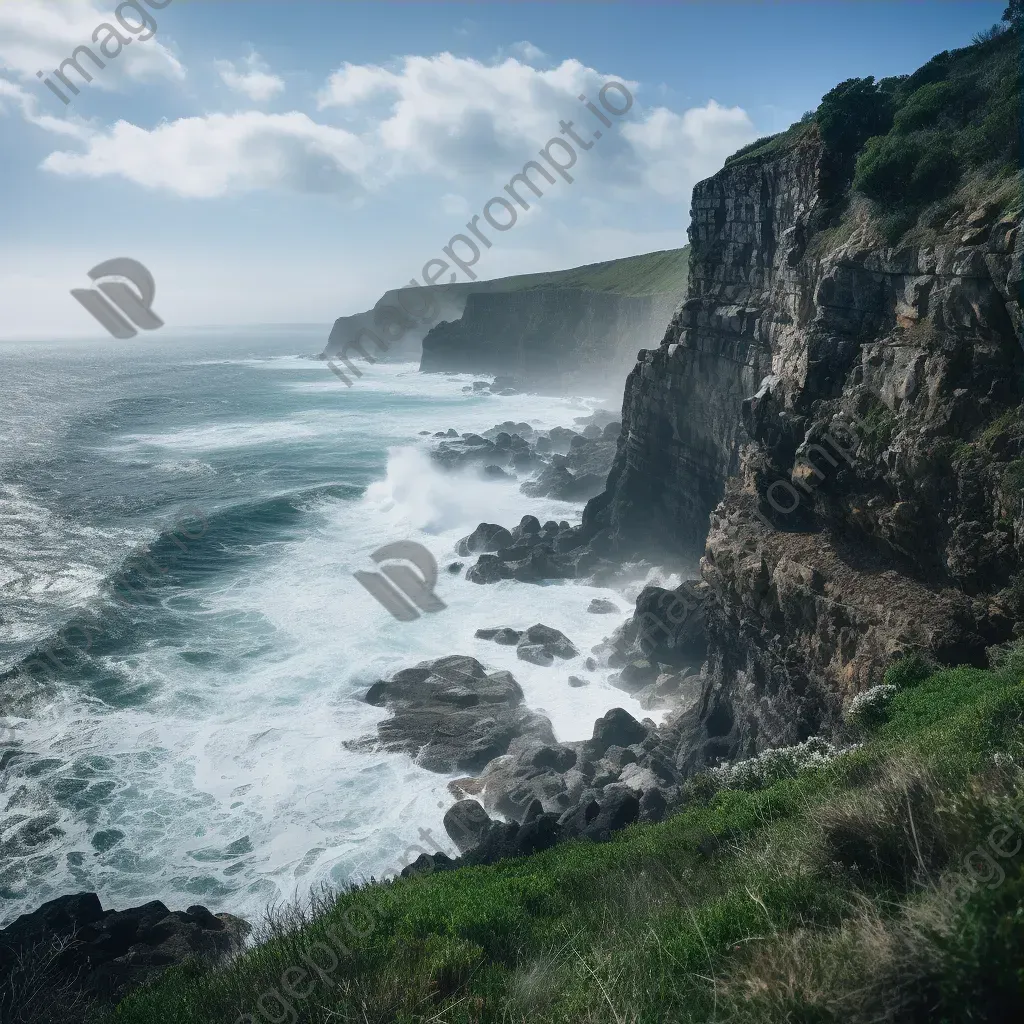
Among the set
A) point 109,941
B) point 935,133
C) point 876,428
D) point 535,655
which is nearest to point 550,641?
point 535,655

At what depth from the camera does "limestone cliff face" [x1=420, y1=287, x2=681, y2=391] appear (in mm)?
89250

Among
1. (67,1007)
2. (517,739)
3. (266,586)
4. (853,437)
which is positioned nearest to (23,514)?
(266,586)

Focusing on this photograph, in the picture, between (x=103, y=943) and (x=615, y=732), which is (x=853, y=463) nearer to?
(x=615, y=732)

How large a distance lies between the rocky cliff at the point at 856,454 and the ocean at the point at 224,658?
8106 millimetres

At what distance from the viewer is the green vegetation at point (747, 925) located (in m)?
5.40

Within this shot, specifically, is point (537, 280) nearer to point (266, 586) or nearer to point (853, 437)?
point (266, 586)

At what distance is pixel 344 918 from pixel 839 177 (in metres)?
25.5

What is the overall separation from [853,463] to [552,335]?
8674 centimetres

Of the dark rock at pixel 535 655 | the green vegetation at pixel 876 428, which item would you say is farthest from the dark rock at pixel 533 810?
the green vegetation at pixel 876 428

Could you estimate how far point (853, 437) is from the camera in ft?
61.0

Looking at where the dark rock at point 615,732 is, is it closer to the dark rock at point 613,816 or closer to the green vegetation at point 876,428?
the dark rock at point 613,816

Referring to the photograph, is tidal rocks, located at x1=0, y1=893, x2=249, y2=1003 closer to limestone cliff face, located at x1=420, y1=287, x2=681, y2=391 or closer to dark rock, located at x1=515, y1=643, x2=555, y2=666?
dark rock, located at x1=515, y1=643, x2=555, y2=666

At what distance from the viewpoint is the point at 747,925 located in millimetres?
7363

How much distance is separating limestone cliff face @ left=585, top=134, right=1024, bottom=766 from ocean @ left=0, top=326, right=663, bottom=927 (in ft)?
28.3
